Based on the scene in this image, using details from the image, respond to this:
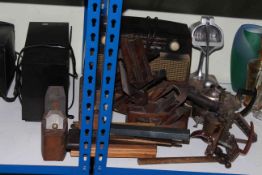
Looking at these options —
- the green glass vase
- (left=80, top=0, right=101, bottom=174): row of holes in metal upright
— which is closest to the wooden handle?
(left=80, top=0, right=101, bottom=174): row of holes in metal upright

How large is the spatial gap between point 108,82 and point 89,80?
4cm

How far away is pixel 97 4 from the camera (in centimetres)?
90

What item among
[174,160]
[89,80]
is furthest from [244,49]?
[89,80]

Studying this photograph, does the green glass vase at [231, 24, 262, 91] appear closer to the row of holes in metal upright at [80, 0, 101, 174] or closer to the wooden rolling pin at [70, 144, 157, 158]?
the wooden rolling pin at [70, 144, 157, 158]

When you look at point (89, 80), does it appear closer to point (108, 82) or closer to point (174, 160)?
point (108, 82)

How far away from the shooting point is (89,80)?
975 mm

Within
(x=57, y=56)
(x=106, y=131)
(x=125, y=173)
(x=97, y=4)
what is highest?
(x=97, y=4)

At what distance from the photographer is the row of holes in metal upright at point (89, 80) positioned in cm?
91

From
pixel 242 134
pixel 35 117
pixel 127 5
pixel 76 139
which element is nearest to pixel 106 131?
pixel 76 139

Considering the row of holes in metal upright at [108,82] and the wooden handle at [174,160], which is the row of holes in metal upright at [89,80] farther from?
the wooden handle at [174,160]

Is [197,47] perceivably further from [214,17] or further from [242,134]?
[242,134]

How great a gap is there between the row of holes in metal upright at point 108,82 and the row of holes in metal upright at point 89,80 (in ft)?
0.07

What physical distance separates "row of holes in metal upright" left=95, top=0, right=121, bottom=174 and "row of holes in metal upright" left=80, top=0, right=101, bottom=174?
0.8 inches

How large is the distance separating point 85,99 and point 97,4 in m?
0.21
